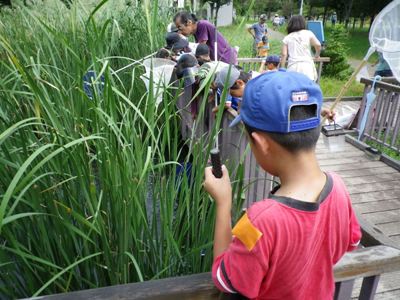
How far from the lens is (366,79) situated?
4949 mm

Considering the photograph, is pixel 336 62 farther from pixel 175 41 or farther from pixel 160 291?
pixel 160 291

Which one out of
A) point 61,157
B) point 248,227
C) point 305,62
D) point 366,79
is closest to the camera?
point 248,227

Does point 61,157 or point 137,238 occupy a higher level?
point 61,157

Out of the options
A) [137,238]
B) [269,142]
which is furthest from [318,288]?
[137,238]

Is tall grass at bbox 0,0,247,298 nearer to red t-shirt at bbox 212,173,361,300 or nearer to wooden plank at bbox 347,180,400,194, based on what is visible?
red t-shirt at bbox 212,173,361,300

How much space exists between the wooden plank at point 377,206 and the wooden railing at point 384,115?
4.42ft

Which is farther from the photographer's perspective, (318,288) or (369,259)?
(369,259)

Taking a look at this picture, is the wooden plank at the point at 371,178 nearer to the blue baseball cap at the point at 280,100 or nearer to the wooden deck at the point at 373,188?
the wooden deck at the point at 373,188

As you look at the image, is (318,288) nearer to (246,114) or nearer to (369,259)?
(369,259)

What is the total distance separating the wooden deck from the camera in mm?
2546

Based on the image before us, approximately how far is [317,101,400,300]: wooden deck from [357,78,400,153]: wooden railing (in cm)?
41

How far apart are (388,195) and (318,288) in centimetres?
303

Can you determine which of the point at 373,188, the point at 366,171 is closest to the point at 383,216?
the point at 373,188

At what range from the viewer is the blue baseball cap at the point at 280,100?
34.8 inches
